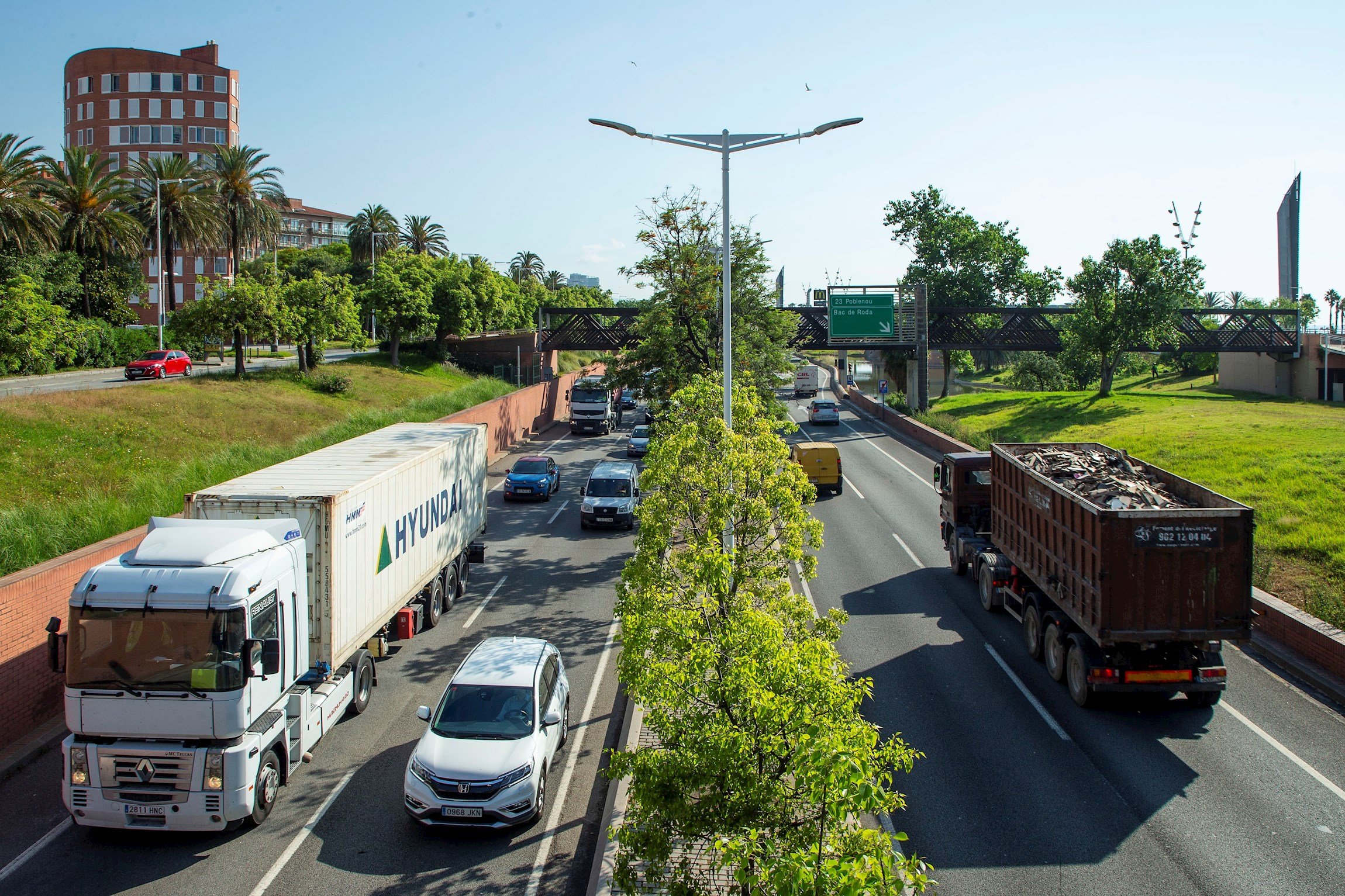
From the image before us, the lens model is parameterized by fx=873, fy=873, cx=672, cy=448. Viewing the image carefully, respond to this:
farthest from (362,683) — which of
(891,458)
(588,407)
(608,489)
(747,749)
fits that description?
(588,407)

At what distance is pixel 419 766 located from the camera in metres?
10.6

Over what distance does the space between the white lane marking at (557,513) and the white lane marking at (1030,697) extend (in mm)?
16091

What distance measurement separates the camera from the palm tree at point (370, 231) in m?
72.8

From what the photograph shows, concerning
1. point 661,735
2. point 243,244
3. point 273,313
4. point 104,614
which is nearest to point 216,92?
point 243,244

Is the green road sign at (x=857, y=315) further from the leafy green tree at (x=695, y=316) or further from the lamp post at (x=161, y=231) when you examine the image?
the lamp post at (x=161, y=231)

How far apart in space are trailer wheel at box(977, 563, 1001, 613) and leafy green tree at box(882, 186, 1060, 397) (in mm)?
48418

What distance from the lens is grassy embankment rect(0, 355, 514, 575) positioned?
17562mm

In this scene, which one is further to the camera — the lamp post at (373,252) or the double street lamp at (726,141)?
the lamp post at (373,252)

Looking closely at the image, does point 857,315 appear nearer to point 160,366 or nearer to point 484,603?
point 484,603

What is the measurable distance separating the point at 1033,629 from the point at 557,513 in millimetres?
18177

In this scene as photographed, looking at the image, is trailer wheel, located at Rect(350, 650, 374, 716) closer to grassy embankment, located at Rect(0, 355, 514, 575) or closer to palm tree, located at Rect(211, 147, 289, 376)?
grassy embankment, located at Rect(0, 355, 514, 575)

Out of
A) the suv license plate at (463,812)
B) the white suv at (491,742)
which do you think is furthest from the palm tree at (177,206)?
the suv license plate at (463,812)

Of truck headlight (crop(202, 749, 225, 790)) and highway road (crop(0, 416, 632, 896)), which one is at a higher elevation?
truck headlight (crop(202, 749, 225, 790))

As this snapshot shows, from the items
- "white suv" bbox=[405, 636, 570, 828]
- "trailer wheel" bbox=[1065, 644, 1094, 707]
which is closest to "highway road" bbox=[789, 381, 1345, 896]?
"trailer wheel" bbox=[1065, 644, 1094, 707]
